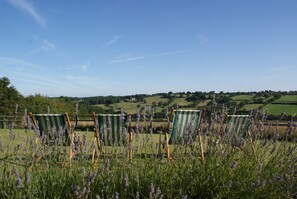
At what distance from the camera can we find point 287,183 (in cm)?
259

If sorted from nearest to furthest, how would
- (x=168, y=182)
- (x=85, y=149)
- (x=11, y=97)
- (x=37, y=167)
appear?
1. (x=168, y=182)
2. (x=37, y=167)
3. (x=85, y=149)
4. (x=11, y=97)

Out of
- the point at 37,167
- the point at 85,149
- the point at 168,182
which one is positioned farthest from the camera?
the point at 85,149

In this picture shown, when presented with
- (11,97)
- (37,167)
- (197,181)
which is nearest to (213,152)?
(197,181)

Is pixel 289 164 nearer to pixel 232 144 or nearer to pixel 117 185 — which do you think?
pixel 232 144

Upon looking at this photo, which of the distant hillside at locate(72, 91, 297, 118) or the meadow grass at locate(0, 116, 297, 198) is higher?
the distant hillside at locate(72, 91, 297, 118)

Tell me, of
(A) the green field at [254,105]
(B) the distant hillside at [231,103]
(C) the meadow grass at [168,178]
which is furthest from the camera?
(A) the green field at [254,105]

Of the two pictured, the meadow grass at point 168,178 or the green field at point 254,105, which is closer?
the meadow grass at point 168,178

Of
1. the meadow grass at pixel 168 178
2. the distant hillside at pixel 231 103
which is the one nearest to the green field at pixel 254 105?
the distant hillside at pixel 231 103

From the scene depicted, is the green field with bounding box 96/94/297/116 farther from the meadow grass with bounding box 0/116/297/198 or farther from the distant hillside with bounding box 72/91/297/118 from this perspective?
the meadow grass with bounding box 0/116/297/198

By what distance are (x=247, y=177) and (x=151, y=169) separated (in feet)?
2.50

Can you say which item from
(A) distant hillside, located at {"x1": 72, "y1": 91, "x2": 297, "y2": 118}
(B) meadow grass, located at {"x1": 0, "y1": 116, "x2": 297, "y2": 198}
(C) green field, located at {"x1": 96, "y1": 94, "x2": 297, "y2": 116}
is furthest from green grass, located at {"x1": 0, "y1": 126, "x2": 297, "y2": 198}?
(C) green field, located at {"x1": 96, "y1": 94, "x2": 297, "y2": 116}

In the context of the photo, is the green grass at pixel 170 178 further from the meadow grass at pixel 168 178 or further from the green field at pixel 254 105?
the green field at pixel 254 105

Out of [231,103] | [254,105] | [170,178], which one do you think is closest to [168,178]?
[170,178]

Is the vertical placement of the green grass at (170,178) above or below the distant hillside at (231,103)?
below
